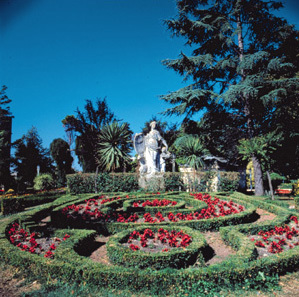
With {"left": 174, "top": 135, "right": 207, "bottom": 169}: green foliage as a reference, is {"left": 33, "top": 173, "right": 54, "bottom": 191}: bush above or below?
below

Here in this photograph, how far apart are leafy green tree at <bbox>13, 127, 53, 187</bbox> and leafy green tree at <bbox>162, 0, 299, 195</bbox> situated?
622 inches

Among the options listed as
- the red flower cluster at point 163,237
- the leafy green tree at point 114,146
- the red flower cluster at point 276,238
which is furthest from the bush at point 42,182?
the red flower cluster at point 276,238

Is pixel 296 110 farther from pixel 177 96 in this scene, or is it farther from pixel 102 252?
pixel 102 252

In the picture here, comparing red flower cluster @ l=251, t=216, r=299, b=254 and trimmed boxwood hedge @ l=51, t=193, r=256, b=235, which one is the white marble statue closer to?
trimmed boxwood hedge @ l=51, t=193, r=256, b=235

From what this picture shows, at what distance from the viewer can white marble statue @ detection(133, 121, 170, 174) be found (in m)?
12.9

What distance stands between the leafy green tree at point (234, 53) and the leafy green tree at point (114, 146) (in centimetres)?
448

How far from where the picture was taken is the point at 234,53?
1593 cm

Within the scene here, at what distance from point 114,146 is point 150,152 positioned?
208 inches

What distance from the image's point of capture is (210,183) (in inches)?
508

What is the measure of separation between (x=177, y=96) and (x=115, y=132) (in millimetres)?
5710

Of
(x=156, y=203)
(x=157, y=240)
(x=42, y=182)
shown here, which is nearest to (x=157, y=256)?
(x=157, y=240)

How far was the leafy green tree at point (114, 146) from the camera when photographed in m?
16.8

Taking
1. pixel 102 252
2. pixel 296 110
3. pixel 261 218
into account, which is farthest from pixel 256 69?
pixel 102 252

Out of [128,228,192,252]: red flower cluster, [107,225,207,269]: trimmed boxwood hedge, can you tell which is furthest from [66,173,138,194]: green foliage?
[107,225,207,269]: trimmed boxwood hedge
